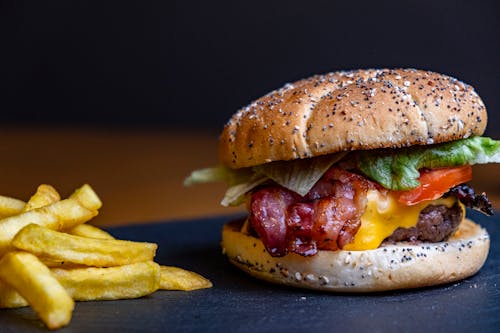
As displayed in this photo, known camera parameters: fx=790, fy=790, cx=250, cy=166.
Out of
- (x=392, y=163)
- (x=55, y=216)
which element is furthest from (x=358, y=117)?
(x=55, y=216)

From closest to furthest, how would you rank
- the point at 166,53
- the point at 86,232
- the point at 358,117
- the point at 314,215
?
the point at 358,117
the point at 314,215
the point at 86,232
the point at 166,53

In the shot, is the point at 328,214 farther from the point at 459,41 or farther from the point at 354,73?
the point at 459,41

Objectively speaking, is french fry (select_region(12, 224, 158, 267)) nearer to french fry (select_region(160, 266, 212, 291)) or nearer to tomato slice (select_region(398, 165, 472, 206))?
french fry (select_region(160, 266, 212, 291))

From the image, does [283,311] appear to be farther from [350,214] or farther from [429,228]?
[429,228]

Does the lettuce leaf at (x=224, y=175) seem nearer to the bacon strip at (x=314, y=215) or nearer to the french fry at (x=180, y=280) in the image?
the bacon strip at (x=314, y=215)

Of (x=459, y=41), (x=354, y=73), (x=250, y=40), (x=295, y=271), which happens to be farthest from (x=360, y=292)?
(x=250, y=40)

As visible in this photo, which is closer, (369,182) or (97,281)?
(97,281)

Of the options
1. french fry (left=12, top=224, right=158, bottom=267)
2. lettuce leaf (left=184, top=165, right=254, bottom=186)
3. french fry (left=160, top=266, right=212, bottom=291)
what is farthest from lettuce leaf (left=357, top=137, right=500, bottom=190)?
french fry (left=12, top=224, right=158, bottom=267)

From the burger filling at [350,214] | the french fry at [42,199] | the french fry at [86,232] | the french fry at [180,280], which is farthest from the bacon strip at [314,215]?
the french fry at [42,199]
